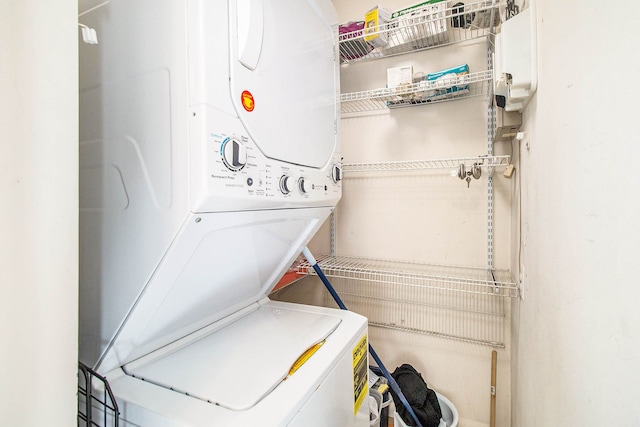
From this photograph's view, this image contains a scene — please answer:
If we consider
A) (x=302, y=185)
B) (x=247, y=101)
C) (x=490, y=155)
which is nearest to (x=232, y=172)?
(x=247, y=101)

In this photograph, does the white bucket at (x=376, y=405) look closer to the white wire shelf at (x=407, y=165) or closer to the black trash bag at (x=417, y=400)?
the black trash bag at (x=417, y=400)

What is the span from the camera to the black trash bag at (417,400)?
5.81 feet

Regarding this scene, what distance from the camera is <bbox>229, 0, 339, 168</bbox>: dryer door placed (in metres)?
0.81

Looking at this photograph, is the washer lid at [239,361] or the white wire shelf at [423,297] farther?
the white wire shelf at [423,297]

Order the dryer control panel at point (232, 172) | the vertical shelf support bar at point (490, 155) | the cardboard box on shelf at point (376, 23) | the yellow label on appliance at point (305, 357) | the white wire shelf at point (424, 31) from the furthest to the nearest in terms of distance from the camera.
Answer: the vertical shelf support bar at point (490, 155)
the cardboard box on shelf at point (376, 23)
the white wire shelf at point (424, 31)
the yellow label on appliance at point (305, 357)
the dryer control panel at point (232, 172)

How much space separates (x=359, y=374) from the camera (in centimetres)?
120

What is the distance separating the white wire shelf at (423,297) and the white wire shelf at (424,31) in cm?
146

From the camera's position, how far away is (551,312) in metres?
0.94
